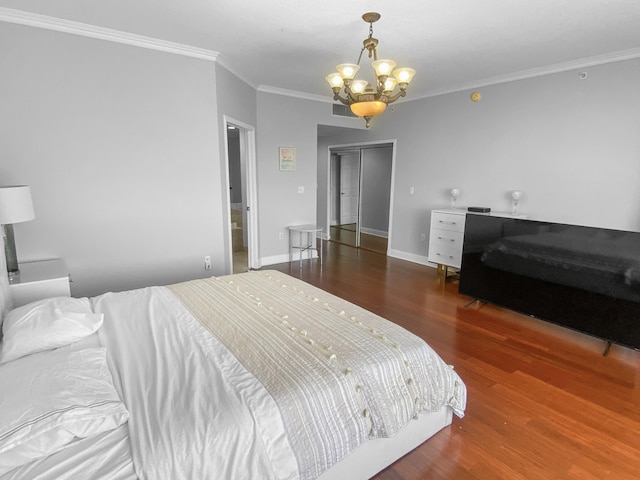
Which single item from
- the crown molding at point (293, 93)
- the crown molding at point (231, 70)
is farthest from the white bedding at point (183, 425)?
the crown molding at point (293, 93)

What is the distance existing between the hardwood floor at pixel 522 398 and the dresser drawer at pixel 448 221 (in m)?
0.95

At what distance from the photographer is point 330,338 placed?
5.67 ft

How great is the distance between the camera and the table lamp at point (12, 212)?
7.44ft

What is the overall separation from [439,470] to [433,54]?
11.7 ft

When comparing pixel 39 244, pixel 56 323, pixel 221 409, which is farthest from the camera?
pixel 39 244

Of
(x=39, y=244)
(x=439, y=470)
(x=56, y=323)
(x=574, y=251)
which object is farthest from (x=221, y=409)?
(x=574, y=251)

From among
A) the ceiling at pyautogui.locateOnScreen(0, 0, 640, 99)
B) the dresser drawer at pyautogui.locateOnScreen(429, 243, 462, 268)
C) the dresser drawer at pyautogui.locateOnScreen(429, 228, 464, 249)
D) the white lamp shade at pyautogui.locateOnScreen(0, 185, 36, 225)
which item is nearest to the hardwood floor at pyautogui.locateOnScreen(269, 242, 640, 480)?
the dresser drawer at pyautogui.locateOnScreen(429, 243, 462, 268)

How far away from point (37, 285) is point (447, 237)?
436 cm

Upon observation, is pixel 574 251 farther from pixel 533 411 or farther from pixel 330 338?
pixel 330 338

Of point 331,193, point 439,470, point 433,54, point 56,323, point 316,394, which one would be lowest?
point 439,470

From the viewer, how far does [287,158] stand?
16.8 ft

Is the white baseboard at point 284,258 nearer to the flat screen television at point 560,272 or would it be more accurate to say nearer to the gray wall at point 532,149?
the gray wall at point 532,149

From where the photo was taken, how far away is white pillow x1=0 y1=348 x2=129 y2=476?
1.01 metres

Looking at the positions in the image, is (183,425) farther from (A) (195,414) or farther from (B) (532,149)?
(B) (532,149)
